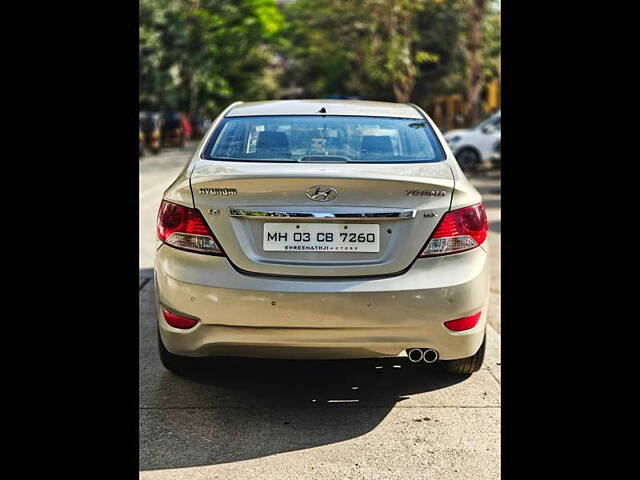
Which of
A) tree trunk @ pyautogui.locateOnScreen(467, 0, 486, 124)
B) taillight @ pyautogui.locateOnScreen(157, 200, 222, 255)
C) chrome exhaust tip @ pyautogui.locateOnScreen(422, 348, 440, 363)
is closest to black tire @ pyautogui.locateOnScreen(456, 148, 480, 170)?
tree trunk @ pyautogui.locateOnScreen(467, 0, 486, 124)

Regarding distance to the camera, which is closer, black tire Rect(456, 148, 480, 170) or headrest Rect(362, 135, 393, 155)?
headrest Rect(362, 135, 393, 155)

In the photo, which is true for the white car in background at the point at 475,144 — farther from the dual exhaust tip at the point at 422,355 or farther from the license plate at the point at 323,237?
the license plate at the point at 323,237

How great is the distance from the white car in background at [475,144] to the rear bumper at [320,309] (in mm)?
16799

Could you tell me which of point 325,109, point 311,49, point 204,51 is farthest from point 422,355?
point 204,51

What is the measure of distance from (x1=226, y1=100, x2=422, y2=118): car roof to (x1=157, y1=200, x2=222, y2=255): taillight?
1.14m

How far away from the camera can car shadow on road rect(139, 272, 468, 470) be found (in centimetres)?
371

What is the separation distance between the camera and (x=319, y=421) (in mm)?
4047

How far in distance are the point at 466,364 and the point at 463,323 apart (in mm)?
723

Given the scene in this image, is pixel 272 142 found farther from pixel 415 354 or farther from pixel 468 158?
pixel 468 158

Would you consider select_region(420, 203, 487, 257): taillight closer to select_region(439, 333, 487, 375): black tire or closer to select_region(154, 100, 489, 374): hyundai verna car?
select_region(154, 100, 489, 374): hyundai verna car

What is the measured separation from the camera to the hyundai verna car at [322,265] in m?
3.71
